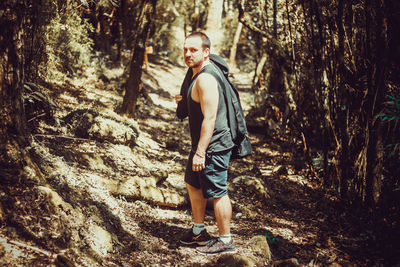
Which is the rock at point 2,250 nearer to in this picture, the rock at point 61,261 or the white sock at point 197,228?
the rock at point 61,261

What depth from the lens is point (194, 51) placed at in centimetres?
305

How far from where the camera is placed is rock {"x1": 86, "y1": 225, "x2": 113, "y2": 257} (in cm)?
288

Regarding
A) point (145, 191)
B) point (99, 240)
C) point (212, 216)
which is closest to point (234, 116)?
point (99, 240)

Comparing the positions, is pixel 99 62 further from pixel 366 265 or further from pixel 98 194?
pixel 366 265

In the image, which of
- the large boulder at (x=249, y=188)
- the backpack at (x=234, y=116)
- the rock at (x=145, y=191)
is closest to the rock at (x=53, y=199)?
the rock at (x=145, y=191)

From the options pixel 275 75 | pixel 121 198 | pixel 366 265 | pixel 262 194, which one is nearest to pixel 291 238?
pixel 366 265

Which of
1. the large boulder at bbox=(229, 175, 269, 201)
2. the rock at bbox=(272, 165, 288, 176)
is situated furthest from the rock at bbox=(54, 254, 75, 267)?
the rock at bbox=(272, 165, 288, 176)

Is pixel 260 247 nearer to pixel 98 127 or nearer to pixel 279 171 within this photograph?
pixel 98 127

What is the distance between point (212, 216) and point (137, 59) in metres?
4.46

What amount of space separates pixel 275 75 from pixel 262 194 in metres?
5.49

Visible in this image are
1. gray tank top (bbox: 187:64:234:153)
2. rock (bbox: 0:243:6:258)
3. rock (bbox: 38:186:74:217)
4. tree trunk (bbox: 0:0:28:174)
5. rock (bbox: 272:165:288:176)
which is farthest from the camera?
rock (bbox: 272:165:288:176)

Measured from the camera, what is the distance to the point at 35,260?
2.29 meters

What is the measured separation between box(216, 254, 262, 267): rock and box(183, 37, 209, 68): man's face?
1.82 metres

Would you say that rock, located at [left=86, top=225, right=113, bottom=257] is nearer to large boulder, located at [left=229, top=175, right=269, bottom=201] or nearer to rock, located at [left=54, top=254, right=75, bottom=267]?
rock, located at [left=54, top=254, right=75, bottom=267]
